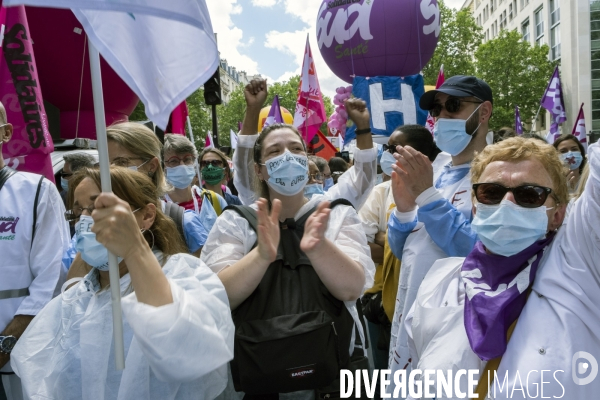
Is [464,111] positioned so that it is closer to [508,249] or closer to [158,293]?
[508,249]

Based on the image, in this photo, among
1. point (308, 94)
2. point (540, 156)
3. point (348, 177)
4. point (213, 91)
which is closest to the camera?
point (540, 156)

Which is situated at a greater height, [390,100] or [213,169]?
[390,100]

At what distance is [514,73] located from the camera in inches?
1431

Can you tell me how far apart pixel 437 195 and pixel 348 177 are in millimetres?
1182

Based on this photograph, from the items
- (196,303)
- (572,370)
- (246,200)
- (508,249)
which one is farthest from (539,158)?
(246,200)

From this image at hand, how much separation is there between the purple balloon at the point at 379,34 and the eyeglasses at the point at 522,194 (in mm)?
4491

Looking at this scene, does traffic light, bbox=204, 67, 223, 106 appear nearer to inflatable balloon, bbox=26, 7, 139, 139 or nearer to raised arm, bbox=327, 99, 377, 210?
inflatable balloon, bbox=26, 7, 139, 139

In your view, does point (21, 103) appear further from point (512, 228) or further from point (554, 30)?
point (554, 30)

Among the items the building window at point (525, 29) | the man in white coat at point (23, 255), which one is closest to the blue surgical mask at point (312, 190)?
the man in white coat at point (23, 255)

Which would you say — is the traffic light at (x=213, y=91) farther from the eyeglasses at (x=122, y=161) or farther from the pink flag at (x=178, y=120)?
the eyeglasses at (x=122, y=161)

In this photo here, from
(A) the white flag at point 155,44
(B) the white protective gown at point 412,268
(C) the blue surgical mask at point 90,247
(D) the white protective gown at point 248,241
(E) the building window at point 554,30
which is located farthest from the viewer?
(E) the building window at point 554,30

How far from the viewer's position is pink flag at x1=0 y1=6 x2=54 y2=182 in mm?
3875

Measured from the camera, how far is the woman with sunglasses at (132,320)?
1.67 metres

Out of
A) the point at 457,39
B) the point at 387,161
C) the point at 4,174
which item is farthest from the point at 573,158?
the point at 457,39
